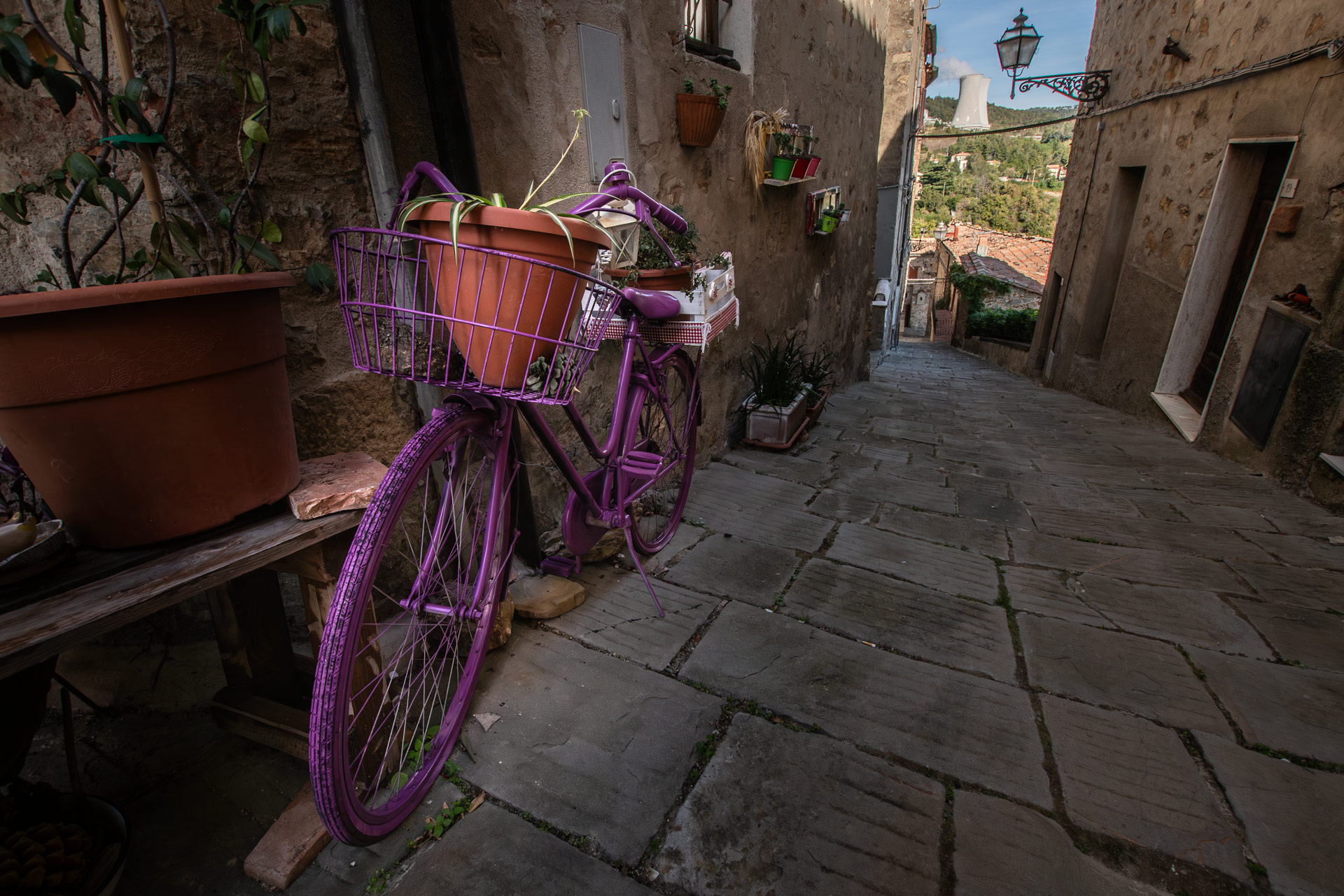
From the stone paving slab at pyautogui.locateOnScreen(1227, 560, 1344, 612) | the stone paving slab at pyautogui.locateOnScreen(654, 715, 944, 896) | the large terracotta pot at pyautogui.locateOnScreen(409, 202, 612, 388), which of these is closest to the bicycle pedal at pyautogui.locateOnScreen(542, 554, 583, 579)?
the stone paving slab at pyautogui.locateOnScreen(654, 715, 944, 896)

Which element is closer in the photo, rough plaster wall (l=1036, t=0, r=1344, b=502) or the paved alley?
the paved alley

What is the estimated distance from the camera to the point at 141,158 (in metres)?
1.08

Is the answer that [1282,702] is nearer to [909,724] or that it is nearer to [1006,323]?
[909,724]

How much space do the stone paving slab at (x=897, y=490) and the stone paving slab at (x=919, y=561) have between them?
53cm

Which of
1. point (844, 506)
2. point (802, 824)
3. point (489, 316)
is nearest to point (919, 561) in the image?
point (844, 506)

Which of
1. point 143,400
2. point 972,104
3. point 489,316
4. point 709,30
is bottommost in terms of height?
point 143,400

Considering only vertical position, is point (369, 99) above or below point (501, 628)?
above

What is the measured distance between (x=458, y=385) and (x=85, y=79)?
2.49 ft

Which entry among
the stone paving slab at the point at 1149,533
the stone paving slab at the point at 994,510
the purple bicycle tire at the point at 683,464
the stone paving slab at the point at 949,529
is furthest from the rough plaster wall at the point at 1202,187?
the purple bicycle tire at the point at 683,464

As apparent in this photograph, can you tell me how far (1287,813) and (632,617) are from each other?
5.56 feet

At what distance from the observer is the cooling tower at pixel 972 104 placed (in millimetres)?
26391

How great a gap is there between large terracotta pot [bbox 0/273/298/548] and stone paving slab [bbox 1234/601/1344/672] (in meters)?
3.01

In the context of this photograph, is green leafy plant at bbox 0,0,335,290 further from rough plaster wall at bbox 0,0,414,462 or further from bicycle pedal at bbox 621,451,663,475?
bicycle pedal at bbox 621,451,663,475

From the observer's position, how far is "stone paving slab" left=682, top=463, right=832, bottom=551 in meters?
2.80
